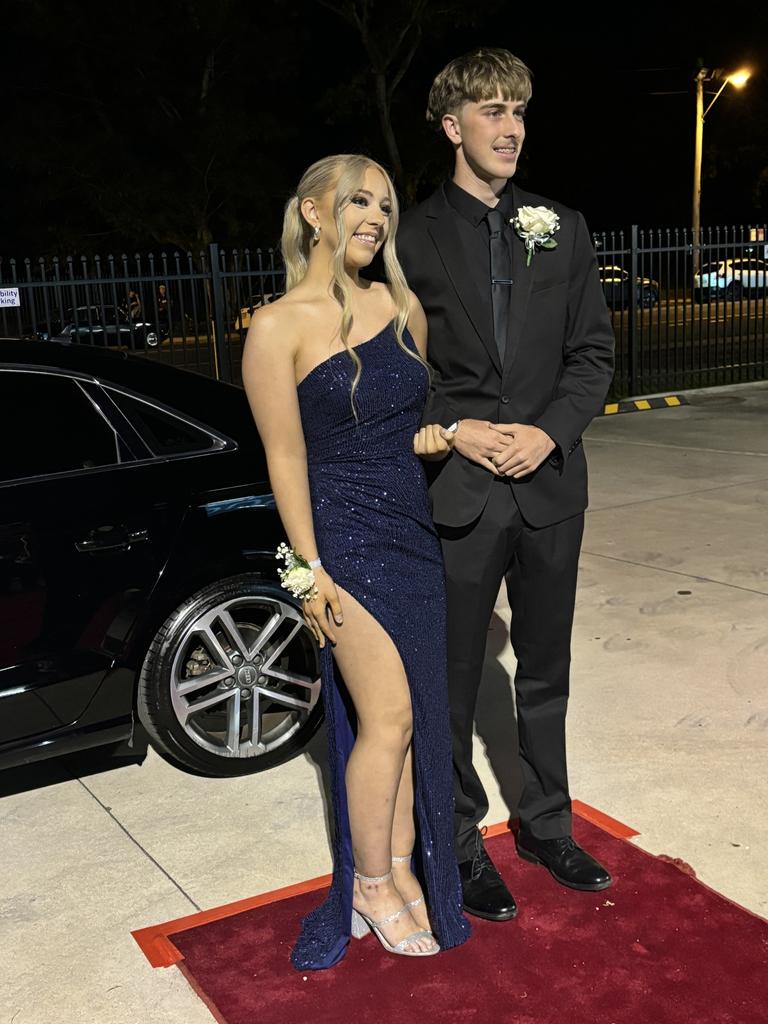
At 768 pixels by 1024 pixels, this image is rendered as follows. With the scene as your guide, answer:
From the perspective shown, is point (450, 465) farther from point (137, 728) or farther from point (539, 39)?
point (539, 39)

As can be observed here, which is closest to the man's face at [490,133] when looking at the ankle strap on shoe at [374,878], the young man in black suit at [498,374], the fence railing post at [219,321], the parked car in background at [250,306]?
the young man in black suit at [498,374]

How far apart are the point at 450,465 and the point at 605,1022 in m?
1.38

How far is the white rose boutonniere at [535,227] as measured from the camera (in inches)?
124

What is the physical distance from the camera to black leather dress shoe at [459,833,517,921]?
3258mm

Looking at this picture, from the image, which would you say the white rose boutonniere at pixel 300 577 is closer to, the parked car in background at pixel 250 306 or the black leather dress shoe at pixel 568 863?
the black leather dress shoe at pixel 568 863

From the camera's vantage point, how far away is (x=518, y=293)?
10.5ft

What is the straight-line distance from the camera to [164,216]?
36.3m

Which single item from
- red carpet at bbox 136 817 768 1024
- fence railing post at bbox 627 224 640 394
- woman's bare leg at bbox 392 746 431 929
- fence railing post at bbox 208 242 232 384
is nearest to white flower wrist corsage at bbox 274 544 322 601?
woman's bare leg at bbox 392 746 431 929

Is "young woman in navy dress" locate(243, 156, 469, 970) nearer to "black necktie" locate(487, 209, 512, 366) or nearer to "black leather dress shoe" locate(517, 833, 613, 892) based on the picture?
"black necktie" locate(487, 209, 512, 366)

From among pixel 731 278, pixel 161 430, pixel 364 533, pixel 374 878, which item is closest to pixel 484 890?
pixel 374 878

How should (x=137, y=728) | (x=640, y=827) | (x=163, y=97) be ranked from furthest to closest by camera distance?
(x=163, y=97), (x=137, y=728), (x=640, y=827)

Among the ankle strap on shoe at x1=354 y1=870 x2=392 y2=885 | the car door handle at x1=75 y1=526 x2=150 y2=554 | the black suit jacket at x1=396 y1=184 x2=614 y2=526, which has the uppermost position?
the black suit jacket at x1=396 y1=184 x2=614 y2=526

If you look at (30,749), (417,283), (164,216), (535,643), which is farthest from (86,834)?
(164,216)

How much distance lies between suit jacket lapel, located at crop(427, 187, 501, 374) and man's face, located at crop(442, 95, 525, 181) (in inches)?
7.0
